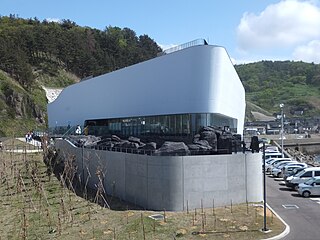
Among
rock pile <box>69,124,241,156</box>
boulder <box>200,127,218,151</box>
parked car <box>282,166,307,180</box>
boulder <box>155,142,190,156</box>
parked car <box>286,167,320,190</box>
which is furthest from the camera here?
parked car <box>282,166,307,180</box>

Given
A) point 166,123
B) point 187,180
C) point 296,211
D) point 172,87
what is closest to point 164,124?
point 166,123

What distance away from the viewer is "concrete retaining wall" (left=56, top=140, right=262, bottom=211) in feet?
61.1

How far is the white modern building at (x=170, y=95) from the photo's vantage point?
30359 millimetres

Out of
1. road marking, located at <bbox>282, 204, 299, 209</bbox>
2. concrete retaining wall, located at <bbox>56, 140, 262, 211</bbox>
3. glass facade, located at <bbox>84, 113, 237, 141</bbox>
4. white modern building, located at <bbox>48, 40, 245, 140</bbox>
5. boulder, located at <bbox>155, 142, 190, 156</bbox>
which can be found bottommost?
road marking, located at <bbox>282, 204, 299, 209</bbox>

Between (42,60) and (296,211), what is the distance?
8828cm

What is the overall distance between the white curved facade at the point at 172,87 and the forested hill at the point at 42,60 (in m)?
27.8

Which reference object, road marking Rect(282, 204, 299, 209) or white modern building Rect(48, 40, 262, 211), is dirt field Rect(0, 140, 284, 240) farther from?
road marking Rect(282, 204, 299, 209)

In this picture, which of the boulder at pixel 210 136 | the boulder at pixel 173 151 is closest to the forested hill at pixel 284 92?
the boulder at pixel 210 136

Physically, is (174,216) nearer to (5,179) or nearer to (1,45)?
(5,179)

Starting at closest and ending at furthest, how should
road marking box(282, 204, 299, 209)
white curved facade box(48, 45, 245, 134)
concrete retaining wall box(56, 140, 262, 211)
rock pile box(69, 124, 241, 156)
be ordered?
1. concrete retaining wall box(56, 140, 262, 211)
2. rock pile box(69, 124, 241, 156)
3. road marking box(282, 204, 299, 209)
4. white curved facade box(48, 45, 245, 134)

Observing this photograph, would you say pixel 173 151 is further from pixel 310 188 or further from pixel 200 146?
pixel 310 188

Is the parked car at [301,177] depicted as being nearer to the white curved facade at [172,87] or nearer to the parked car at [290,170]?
the parked car at [290,170]

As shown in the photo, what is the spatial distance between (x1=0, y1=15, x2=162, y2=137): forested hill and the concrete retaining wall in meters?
49.0

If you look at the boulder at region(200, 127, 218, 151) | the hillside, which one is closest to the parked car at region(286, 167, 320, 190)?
the boulder at region(200, 127, 218, 151)
